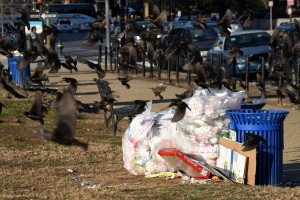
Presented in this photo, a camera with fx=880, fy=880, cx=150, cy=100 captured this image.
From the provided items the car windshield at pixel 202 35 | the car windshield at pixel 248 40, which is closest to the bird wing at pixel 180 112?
the car windshield at pixel 248 40

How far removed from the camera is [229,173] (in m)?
9.62

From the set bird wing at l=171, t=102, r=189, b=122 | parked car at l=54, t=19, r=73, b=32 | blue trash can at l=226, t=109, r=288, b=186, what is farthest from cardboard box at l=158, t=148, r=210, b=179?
parked car at l=54, t=19, r=73, b=32

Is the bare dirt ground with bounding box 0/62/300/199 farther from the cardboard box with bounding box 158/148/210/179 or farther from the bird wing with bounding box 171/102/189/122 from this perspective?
the bird wing with bounding box 171/102/189/122

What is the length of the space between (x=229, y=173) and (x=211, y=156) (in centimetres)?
39

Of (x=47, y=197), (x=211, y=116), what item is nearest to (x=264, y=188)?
(x=211, y=116)

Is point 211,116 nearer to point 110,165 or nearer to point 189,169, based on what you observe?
point 189,169

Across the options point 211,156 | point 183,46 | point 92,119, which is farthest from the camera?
point 92,119

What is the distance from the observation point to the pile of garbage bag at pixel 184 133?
32.6ft

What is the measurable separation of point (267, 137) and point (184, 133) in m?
1.00

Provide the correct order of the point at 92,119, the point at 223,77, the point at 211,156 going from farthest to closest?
the point at 92,119
the point at 223,77
the point at 211,156

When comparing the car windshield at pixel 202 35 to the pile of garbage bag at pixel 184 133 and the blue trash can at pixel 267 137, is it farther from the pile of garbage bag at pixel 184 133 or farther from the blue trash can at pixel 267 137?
the blue trash can at pixel 267 137

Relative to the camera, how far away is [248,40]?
2572 centimetres

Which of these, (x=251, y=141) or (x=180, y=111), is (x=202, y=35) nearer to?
(x=180, y=111)

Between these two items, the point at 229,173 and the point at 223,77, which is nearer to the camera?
the point at 229,173
